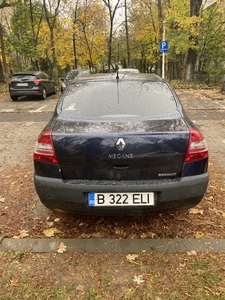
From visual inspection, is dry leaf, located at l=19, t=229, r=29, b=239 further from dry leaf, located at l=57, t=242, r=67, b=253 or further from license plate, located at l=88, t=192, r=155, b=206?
license plate, located at l=88, t=192, r=155, b=206

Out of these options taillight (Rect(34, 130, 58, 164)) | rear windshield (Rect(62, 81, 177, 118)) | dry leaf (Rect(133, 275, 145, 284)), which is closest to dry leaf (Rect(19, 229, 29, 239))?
taillight (Rect(34, 130, 58, 164))

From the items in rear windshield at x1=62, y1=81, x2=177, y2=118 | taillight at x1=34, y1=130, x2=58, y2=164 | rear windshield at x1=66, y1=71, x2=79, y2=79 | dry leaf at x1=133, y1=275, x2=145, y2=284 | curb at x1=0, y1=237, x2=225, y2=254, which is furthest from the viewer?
rear windshield at x1=66, y1=71, x2=79, y2=79

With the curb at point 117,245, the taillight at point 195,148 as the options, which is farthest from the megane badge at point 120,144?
the curb at point 117,245

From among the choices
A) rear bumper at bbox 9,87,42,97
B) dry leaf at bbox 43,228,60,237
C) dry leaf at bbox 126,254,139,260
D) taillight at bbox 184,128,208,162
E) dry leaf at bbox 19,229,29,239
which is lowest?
dry leaf at bbox 126,254,139,260

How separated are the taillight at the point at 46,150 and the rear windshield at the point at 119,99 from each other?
48 cm

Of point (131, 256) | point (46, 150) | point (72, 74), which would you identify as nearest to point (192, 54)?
point (72, 74)

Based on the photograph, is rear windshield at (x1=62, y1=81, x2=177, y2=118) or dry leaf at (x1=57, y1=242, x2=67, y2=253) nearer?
dry leaf at (x1=57, y1=242, x2=67, y2=253)

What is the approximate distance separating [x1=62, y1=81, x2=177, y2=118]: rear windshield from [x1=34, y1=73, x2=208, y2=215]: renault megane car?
236 mm

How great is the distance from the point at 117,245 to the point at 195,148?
4.21ft

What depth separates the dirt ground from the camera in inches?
82.0

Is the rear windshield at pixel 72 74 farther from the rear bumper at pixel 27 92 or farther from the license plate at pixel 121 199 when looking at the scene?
the license plate at pixel 121 199

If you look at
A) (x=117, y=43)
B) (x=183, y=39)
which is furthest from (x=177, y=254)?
(x=117, y=43)

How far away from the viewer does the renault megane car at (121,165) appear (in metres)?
2.29

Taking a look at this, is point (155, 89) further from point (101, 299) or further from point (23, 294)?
point (23, 294)
